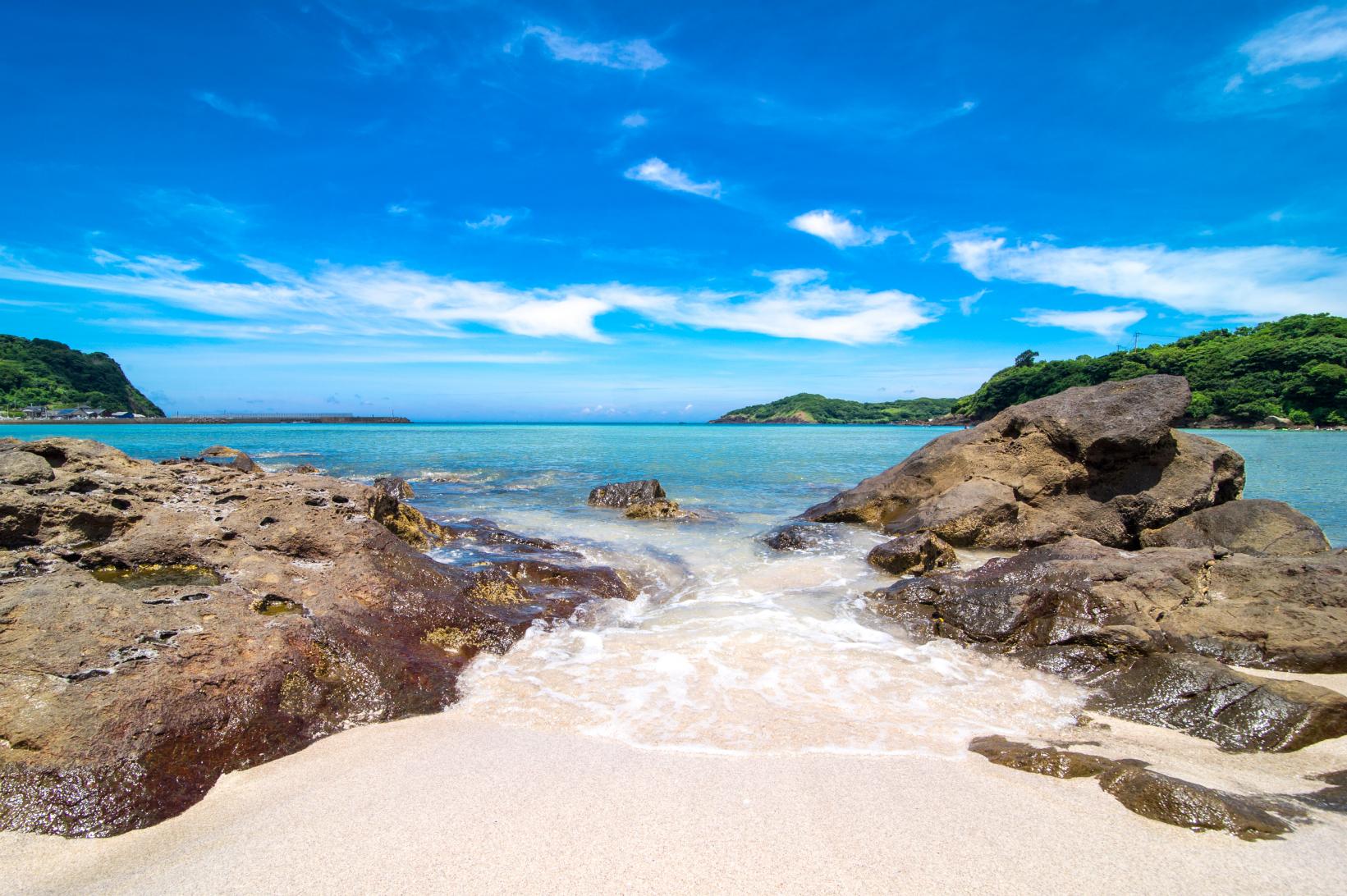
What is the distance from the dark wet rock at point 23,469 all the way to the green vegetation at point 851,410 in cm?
15921

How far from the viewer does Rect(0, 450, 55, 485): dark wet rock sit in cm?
634

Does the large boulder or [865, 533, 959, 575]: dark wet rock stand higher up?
the large boulder

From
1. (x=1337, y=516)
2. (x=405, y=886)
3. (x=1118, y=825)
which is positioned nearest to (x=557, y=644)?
(x=405, y=886)

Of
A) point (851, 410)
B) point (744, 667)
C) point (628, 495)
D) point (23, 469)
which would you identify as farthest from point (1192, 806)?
point (851, 410)

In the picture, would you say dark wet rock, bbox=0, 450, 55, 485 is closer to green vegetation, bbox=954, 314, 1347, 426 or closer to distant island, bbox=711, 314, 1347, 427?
distant island, bbox=711, 314, 1347, 427

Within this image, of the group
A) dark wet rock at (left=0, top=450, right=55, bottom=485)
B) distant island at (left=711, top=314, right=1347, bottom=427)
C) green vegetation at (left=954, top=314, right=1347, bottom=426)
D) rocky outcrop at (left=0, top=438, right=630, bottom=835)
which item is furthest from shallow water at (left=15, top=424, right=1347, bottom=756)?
green vegetation at (left=954, top=314, right=1347, bottom=426)

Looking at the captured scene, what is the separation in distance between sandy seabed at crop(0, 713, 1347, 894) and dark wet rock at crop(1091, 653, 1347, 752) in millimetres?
753

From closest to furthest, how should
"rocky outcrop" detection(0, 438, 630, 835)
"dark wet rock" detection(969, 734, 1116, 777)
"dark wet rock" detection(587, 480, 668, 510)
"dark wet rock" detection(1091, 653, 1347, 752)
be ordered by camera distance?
"rocky outcrop" detection(0, 438, 630, 835)
"dark wet rock" detection(969, 734, 1116, 777)
"dark wet rock" detection(1091, 653, 1347, 752)
"dark wet rock" detection(587, 480, 668, 510)

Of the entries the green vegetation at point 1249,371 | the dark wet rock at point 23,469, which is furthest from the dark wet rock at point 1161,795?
the green vegetation at point 1249,371

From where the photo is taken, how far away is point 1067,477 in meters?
12.8

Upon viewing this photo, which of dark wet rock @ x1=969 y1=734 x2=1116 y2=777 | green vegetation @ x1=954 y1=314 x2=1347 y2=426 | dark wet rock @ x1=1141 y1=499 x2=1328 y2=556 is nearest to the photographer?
dark wet rock @ x1=969 y1=734 x2=1116 y2=777

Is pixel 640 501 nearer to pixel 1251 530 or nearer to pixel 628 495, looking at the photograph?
pixel 628 495

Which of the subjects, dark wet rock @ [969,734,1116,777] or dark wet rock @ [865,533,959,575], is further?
dark wet rock @ [865,533,959,575]

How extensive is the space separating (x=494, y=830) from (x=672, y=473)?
78.4 feet
